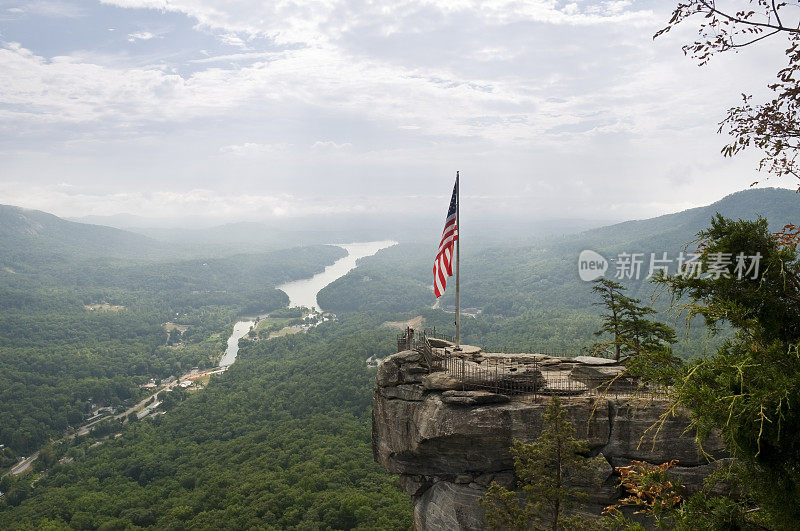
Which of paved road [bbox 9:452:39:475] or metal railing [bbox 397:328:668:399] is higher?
metal railing [bbox 397:328:668:399]

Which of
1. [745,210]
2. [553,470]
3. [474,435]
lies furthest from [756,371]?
[745,210]

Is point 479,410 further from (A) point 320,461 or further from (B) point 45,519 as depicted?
(B) point 45,519

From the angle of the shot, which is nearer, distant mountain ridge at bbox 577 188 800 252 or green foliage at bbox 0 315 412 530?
green foliage at bbox 0 315 412 530

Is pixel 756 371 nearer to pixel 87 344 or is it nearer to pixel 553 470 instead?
pixel 553 470

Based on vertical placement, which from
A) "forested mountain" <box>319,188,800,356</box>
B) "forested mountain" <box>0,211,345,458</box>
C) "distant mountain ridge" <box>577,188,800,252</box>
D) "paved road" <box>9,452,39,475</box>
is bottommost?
"paved road" <box>9,452,39,475</box>

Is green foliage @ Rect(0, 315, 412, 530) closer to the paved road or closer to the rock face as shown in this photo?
the paved road

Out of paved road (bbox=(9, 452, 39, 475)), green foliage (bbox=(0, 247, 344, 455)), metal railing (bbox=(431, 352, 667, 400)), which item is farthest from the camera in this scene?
green foliage (bbox=(0, 247, 344, 455))

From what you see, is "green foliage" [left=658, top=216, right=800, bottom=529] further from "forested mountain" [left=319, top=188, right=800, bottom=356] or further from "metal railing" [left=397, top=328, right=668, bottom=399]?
"forested mountain" [left=319, top=188, right=800, bottom=356]

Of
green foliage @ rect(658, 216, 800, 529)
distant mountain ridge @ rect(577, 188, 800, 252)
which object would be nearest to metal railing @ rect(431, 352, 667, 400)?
green foliage @ rect(658, 216, 800, 529)

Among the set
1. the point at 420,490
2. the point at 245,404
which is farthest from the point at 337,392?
the point at 420,490

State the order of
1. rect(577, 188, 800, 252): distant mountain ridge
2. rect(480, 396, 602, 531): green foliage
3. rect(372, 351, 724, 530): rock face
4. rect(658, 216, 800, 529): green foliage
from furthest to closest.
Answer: rect(577, 188, 800, 252): distant mountain ridge < rect(372, 351, 724, 530): rock face < rect(480, 396, 602, 531): green foliage < rect(658, 216, 800, 529): green foliage
